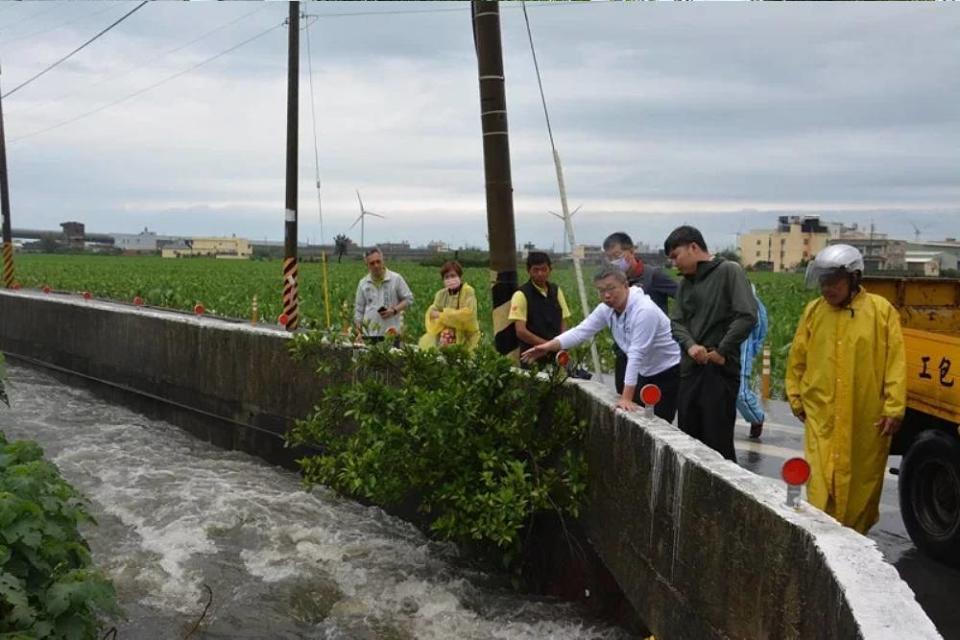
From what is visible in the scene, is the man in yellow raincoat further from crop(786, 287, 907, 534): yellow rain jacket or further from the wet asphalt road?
the wet asphalt road

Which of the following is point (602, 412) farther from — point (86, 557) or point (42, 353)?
point (42, 353)

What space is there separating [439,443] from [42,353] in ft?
47.7

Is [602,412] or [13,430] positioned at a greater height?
[602,412]

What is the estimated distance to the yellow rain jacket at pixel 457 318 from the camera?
29.1 ft

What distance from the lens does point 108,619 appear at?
21.5 feet

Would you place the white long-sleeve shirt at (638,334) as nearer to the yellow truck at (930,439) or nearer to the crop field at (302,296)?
the yellow truck at (930,439)

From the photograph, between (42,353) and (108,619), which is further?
(42,353)

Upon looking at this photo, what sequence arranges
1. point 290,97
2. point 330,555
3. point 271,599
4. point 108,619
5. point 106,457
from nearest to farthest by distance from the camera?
point 108,619, point 271,599, point 330,555, point 106,457, point 290,97

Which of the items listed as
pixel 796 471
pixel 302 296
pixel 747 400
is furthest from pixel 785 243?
pixel 796 471

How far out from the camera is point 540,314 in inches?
316

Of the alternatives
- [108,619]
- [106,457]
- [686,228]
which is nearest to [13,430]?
[106,457]

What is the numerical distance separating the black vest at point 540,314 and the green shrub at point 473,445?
1.04 metres

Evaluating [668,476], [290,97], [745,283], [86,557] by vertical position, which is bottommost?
[86,557]

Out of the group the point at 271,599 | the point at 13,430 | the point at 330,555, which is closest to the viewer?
the point at 271,599
